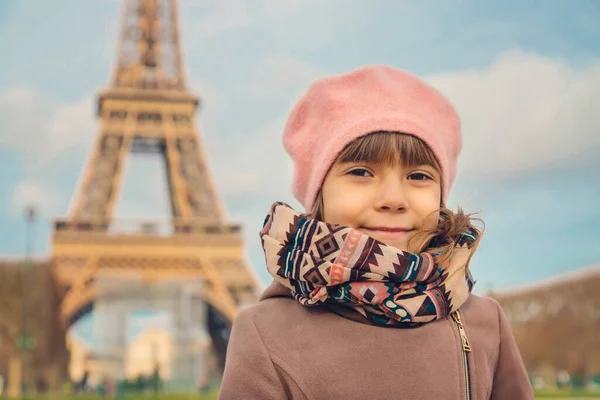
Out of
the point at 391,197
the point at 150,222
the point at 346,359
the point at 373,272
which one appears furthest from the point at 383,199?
the point at 150,222

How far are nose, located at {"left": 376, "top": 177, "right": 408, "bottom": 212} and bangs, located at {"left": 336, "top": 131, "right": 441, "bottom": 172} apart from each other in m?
0.03

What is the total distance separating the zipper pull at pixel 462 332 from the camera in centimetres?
115

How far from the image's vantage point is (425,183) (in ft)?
3.95

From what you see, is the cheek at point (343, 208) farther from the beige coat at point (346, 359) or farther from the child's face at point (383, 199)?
the beige coat at point (346, 359)

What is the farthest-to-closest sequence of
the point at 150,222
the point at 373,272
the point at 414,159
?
the point at 150,222 → the point at 414,159 → the point at 373,272

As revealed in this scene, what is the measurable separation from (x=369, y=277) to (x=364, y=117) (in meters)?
0.25

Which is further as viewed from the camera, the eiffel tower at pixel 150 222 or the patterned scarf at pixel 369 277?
the eiffel tower at pixel 150 222

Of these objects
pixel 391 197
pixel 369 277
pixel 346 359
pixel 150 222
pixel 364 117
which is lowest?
pixel 150 222

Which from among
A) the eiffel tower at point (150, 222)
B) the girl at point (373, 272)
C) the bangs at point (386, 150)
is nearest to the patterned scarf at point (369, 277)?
the girl at point (373, 272)

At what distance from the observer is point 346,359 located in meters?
1.09

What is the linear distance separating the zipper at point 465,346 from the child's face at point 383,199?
0.12 m

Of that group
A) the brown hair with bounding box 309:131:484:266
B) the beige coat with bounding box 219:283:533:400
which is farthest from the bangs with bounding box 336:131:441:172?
the beige coat with bounding box 219:283:533:400

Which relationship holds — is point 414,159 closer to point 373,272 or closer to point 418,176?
point 418,176

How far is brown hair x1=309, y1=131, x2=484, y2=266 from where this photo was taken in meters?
1.17
